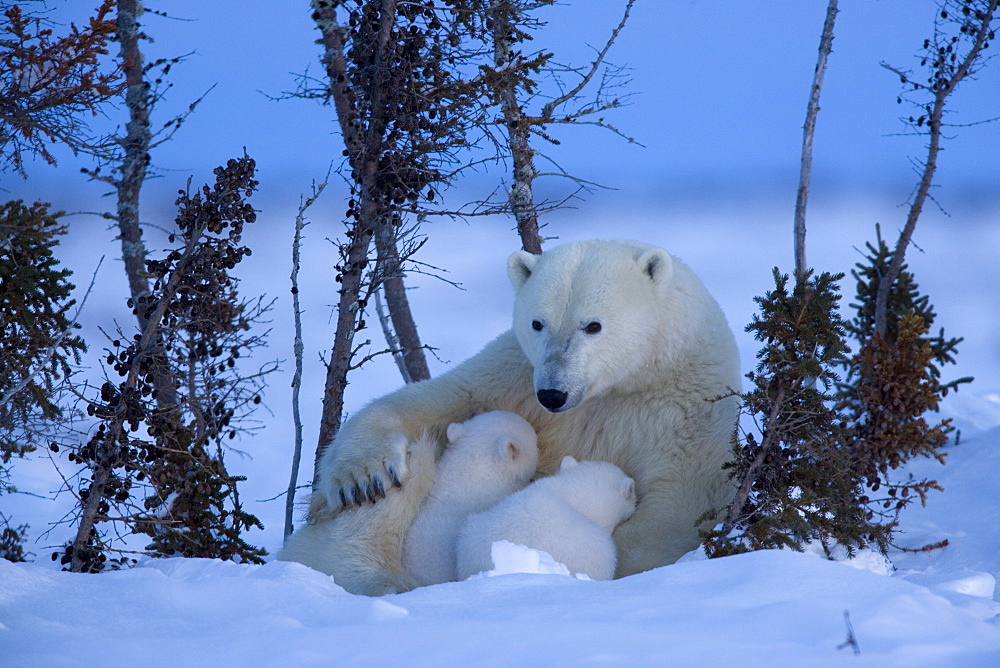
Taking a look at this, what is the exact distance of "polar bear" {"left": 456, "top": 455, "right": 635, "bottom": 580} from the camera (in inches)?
127

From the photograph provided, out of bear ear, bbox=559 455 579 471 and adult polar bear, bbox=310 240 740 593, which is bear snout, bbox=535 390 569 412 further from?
bear ear, bbox=559 455 579 471

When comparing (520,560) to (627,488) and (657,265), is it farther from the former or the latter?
(657,265)

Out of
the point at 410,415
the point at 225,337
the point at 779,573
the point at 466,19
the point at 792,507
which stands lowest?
the point at 779,573

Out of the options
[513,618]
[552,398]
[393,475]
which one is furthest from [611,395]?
[513,618]

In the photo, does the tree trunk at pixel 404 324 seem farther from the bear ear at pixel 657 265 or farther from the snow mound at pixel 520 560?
the snow mound at pixel 520 560

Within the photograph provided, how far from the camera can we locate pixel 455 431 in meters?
4.01

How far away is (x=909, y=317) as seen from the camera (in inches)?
246

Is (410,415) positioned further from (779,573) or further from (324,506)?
(779,573)

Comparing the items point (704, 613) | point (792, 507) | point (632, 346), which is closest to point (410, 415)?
point (632, 346)

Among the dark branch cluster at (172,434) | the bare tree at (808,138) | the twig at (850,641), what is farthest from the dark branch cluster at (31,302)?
the bare tree at (808,138)

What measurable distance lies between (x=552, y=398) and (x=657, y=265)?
32.4 inches

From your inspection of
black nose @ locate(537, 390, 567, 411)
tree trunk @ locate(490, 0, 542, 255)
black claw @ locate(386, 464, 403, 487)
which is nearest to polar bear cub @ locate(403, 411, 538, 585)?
black claw @ locate(386, 464, 403, 487)

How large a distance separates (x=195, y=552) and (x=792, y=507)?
2918mm

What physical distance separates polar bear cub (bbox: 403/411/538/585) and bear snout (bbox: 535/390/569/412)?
32 centimetres
